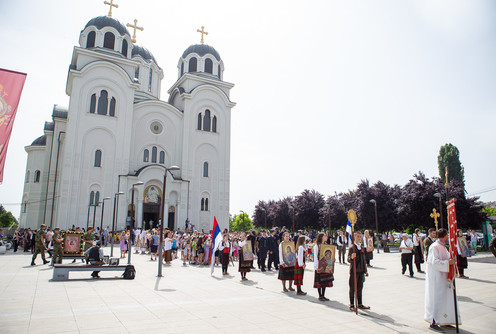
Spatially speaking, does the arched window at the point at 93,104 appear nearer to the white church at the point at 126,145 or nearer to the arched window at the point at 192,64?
the white church at the point at 126,145

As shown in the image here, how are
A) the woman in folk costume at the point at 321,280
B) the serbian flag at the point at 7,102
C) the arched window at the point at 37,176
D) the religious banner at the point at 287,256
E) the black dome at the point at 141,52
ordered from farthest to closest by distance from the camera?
the black dome at the point at 141,52
the arched window at the point at 37,176
the religious banner at the point at 287,256
the woman in folk costume at the point at 321,280
the serbian flag at the point at 7,102

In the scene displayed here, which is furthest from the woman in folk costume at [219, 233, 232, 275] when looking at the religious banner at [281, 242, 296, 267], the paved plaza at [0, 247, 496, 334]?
the religious banner at [281, 242, 296, 267]

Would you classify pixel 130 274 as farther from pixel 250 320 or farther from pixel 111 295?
pixel 250 320

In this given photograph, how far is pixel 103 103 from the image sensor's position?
122 feet

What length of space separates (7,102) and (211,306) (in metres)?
5.74

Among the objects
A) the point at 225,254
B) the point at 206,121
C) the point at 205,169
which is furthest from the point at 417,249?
the point at 206,121

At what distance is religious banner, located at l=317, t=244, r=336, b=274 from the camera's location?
9.04m

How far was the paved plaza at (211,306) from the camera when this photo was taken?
6.30 metres

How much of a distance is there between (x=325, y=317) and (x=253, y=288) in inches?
157

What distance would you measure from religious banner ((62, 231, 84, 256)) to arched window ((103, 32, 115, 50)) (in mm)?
29017

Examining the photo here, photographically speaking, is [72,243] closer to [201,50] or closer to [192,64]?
[192,64]

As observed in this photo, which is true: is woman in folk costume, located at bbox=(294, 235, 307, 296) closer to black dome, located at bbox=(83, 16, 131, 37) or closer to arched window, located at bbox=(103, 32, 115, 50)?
arched window, located at bbox=(103, 32, 115, 50)

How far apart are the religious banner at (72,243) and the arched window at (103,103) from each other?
2379cm

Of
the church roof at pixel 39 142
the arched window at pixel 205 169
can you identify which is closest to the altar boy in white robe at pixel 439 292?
the arched window at pixel 205 169
